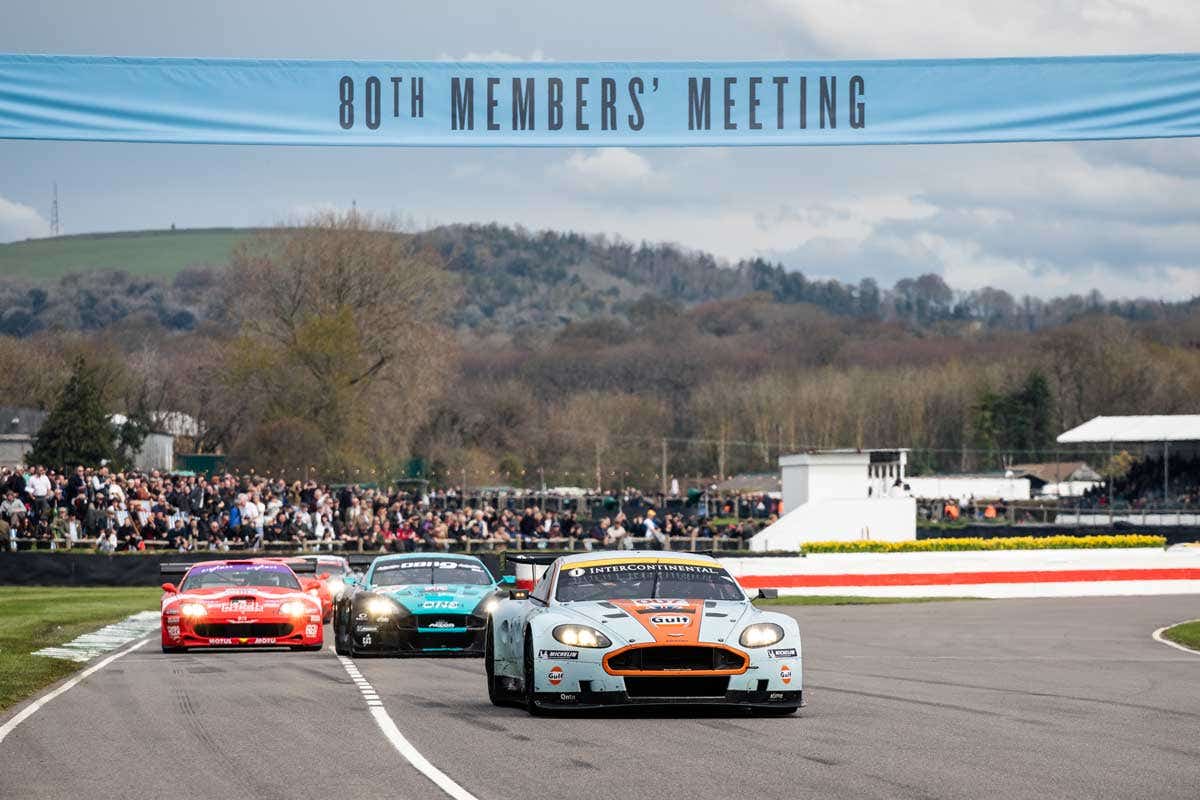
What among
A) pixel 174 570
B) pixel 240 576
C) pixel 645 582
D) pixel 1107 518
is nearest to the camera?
pixel 645 582

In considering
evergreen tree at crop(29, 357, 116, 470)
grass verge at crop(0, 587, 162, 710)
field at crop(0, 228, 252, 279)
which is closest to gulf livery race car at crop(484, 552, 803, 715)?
grass verge at crop(0, 587, 162, 710)

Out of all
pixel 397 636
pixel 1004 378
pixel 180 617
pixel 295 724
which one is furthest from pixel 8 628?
pixel 1004 378

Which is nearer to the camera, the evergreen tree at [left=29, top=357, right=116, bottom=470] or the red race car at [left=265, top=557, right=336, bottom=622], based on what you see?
the red race car at [left=265, top=557, right=336, bottom=622]

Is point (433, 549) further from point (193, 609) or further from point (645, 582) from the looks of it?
point (645, 582)

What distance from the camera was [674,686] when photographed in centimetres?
1393

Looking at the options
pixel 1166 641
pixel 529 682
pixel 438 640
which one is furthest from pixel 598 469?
pixel 529 682

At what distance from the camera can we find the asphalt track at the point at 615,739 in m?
10.3

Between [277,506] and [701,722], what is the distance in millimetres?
35382

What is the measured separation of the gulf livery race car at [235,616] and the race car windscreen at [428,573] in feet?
3.87

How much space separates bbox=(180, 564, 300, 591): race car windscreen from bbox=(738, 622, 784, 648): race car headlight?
1139 centimetres

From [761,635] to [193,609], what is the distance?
36.2 ft

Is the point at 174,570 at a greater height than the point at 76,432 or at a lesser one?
lesser

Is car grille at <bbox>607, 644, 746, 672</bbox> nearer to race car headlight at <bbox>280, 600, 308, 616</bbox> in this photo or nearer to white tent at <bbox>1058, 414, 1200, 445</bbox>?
race car headlight at <bbox>280, 600, 308, 616</bbox>

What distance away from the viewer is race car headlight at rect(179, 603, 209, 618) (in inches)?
911
